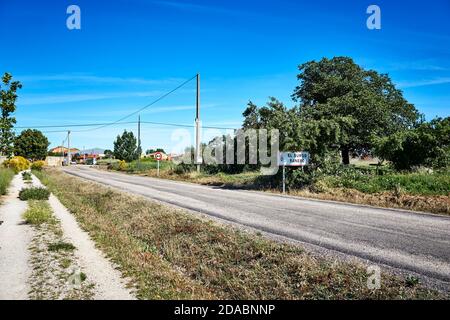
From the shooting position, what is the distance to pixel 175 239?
8.05 meters

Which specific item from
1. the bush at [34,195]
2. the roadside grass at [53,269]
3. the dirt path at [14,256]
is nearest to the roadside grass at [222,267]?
the roadside grass at [53,269]

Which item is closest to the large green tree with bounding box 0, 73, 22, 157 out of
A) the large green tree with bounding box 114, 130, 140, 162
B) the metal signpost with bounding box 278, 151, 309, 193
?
the metal signpost with bounding box 278, 151, 309, 193

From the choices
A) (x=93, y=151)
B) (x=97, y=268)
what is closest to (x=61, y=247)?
(x=97, y=268)

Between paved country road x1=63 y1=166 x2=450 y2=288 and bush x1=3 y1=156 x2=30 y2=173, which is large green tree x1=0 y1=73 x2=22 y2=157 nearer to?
paved country road x1=63 y1=166 x2=450 y2=288

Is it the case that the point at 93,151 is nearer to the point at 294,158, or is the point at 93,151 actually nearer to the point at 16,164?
the point at 16,164

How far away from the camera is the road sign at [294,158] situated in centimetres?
1789

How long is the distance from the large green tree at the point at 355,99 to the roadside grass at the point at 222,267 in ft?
74.4

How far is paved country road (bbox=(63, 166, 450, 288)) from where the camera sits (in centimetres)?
636

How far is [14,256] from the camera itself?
6.61m

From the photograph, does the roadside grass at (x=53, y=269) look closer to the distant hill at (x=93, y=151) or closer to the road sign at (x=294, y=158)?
the road sign at (x=294, y=158)

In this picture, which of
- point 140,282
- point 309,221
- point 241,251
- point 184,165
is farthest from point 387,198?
point 184,165

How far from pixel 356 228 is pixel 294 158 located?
30.4ft

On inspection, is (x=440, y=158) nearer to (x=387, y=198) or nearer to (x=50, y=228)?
(x=387, y=198)

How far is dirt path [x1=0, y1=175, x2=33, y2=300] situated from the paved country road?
5465mm
